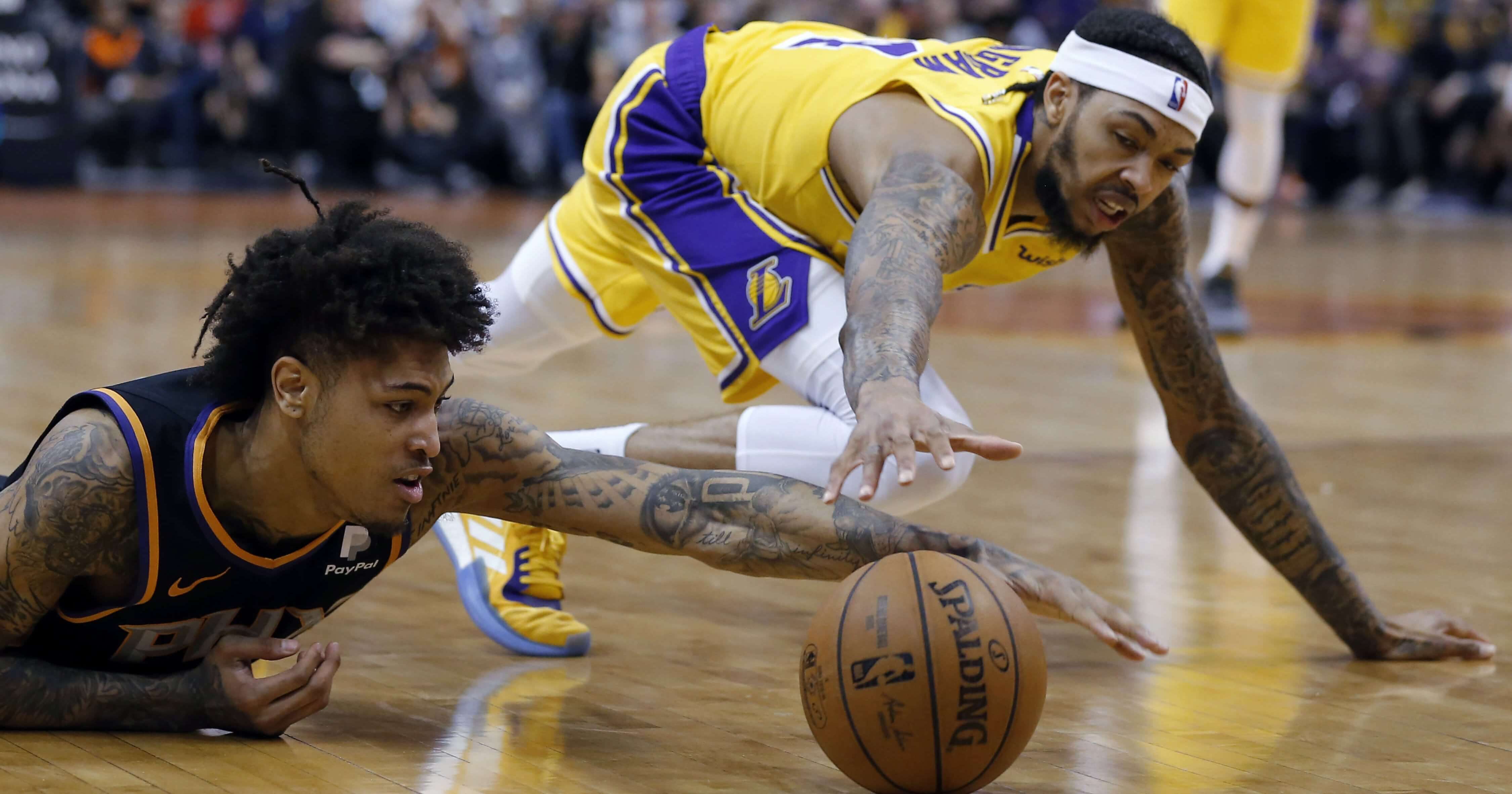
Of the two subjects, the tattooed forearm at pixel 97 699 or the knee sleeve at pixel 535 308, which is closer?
the tattooed forearm at pixel 97 699

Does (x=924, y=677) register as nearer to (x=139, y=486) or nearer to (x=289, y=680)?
(x=289, y=680)

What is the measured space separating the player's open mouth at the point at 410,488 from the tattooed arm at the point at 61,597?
0.35 metres

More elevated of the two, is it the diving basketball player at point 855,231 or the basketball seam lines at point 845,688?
the diving basketball player at point 855,231

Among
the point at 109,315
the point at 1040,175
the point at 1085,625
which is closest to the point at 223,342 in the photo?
the point at 1085,625

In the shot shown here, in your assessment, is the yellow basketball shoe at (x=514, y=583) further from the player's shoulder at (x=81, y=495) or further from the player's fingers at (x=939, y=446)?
the player's fingers at (x=939, y=446)

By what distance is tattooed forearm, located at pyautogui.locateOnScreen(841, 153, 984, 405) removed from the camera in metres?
3.37

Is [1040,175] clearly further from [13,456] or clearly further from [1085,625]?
[13,456]

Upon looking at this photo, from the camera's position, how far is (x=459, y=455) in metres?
3.47

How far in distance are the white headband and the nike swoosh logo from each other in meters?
2.13

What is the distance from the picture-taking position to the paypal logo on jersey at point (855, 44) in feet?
14.8

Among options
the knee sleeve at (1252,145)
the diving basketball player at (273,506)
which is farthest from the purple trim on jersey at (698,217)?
the knee sleeve at (1252,145)

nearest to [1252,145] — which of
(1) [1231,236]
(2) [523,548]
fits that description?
(1) [1231,236]

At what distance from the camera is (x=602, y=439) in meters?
4.55

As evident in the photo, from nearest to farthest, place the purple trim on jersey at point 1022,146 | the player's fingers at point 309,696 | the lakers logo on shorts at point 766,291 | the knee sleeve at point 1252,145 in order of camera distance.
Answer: the player's fingers at point 309,696 → the purple trim on jersey at point 1022,146 → the lakers logo on shorts at point 766,291 → the knee sleeve at point 1252,145
